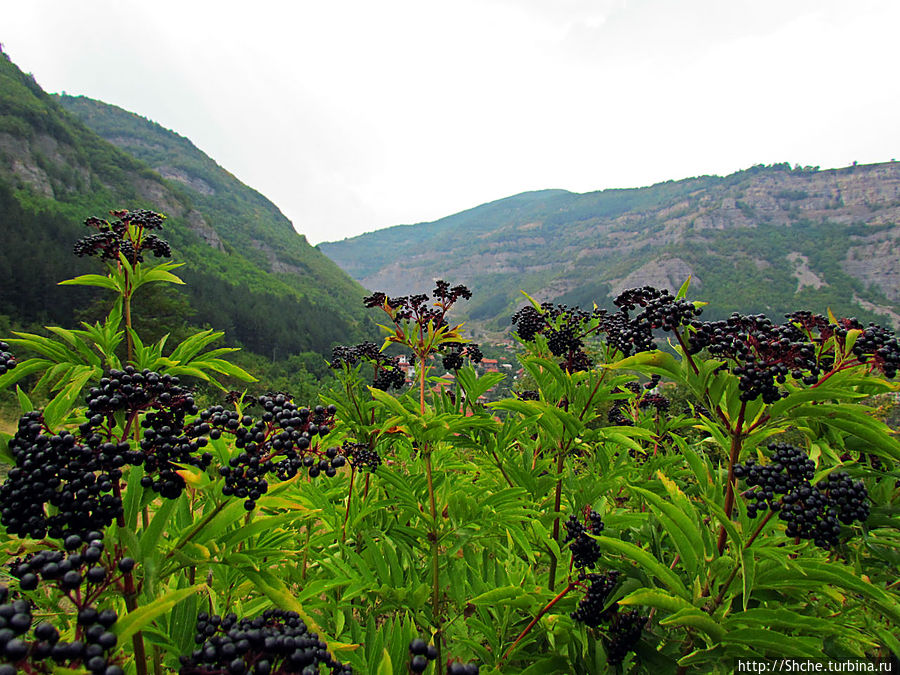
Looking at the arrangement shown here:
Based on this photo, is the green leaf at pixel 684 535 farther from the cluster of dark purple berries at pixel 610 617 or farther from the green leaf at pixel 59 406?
the green leaf at pixel 59 406

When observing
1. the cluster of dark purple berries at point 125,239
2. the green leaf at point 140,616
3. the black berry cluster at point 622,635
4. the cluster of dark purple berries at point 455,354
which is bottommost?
the black berry cluster at point 622,635

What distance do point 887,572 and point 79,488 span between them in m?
4.80

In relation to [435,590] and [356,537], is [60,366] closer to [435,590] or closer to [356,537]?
[356,537]

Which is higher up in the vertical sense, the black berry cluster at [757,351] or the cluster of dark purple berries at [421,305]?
the cluster of dark purple berries at [421,305]

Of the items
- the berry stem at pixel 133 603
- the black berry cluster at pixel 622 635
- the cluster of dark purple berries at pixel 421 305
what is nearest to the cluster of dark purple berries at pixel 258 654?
the berry stem at pixel 133 603

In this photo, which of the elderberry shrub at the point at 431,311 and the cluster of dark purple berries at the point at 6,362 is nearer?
the cluster of dark purple berries at the point at 6,362

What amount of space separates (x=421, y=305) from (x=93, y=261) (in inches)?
2654

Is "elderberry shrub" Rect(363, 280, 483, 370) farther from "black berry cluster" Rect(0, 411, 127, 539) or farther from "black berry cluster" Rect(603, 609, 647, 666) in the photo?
"black berry cluster" Rect(0, 411, 127, 539)

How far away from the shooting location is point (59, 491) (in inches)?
59.1

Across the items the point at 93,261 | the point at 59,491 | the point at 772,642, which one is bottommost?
the point at 772,642

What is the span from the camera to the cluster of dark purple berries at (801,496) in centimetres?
190

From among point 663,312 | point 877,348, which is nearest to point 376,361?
point 663,312

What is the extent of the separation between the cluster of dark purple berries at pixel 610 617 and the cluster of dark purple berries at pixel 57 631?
79.8 inches

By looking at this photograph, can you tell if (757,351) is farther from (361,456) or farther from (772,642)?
(361,456)
